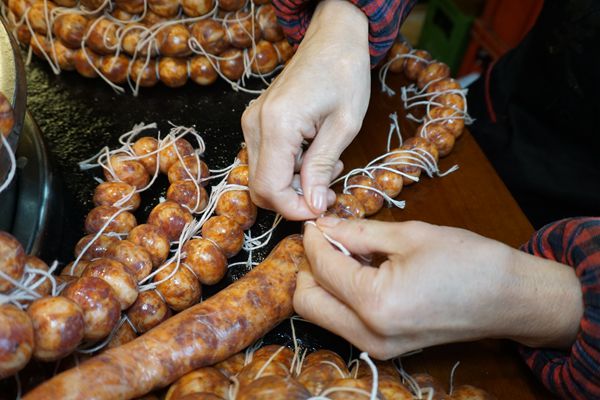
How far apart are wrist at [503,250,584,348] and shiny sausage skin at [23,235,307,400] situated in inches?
17.6

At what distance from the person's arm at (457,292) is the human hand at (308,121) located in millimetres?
133

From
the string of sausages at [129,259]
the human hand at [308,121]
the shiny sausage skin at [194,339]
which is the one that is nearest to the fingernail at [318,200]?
the human hand at [308,121]

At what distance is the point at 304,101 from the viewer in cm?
111

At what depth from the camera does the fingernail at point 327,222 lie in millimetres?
1069

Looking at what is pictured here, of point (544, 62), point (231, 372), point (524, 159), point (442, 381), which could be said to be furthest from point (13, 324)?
point (544, 62)

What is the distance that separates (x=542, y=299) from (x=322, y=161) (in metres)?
0.53

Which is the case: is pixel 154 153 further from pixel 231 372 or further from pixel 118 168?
pixel 231 372

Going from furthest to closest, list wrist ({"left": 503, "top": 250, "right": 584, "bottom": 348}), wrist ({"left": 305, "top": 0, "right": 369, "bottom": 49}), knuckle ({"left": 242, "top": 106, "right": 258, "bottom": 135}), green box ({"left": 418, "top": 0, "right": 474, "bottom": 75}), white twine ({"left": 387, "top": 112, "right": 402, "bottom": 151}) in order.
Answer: green box ({"left": 418, "top": 0, "right": 474, "bottom": 75}) → white twine ({"left": 387, "top": 112, "right": 402, "bottom": 151}) → wrist ({"left": 305, "top": 0, "right": 369, "bottom": 49}) → knuckle ({"left": 242, "top": 106, "right": 258, "bottom": 135}) → wrist ({"left": 503, "top": 250, "right": 584, "bottom": 348})

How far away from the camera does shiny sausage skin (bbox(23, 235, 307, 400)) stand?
0.87m

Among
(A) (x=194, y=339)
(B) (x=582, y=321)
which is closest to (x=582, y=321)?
(B) (x=582, y=321)

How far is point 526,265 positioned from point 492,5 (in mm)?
2536

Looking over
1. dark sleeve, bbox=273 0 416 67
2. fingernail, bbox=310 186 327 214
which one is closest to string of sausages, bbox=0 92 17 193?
fingernail, bbox=310 186 327 214

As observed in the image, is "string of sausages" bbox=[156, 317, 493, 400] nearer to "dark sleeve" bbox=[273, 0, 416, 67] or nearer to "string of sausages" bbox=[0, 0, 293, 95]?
"dark sleeve" bbox=[273, 0, 416, 67]

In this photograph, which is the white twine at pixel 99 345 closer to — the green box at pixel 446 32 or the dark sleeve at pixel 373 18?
the dark sleeve at pixel 373 18
